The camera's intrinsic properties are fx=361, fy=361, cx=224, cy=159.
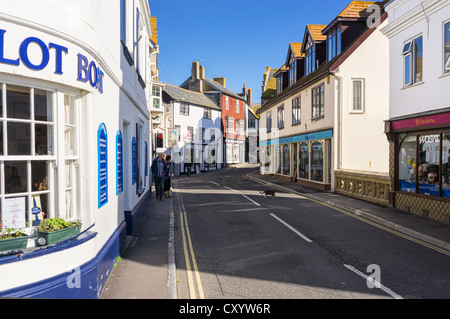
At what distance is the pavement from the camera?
6070 mm

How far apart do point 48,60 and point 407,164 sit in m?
13.0

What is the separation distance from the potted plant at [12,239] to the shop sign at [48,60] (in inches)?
77.8

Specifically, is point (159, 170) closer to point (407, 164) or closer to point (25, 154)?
point (407, 164)

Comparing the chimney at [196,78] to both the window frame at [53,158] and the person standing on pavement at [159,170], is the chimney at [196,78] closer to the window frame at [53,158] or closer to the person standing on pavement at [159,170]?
the person standing on pavement at [159,170]

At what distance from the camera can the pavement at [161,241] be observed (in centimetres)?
607

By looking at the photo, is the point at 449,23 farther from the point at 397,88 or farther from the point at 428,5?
the point at 397,88

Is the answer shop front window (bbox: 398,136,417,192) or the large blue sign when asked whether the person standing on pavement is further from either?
shop front window (bbox: 398,136,417,192)

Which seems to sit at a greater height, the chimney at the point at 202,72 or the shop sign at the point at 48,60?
the chimney at the point at 202,72

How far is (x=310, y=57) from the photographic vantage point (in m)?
25.1

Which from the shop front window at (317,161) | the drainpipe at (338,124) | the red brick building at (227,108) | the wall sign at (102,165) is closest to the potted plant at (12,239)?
the wall sign at (102,165)

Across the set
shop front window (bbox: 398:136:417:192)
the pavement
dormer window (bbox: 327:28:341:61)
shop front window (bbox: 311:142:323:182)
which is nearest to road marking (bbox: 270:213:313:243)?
the pavement

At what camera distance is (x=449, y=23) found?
36.9 ft

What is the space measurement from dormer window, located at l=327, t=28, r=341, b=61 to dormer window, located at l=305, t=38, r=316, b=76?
1.65 m

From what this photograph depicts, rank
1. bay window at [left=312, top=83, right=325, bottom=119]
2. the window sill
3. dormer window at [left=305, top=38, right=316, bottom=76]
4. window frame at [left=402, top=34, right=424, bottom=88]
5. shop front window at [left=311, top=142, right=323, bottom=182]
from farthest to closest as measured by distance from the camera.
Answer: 1. dormer window at [left=305, top=38, right=316, bottom=76]
2. shop front window at [left=311, top=142, right=323, bottom=182]
3. bay window at [left=312, top=83, right=325, bottom=119]
4. window frame at [left=402, top=34, right=424, bottom=88]
5. the window sill
